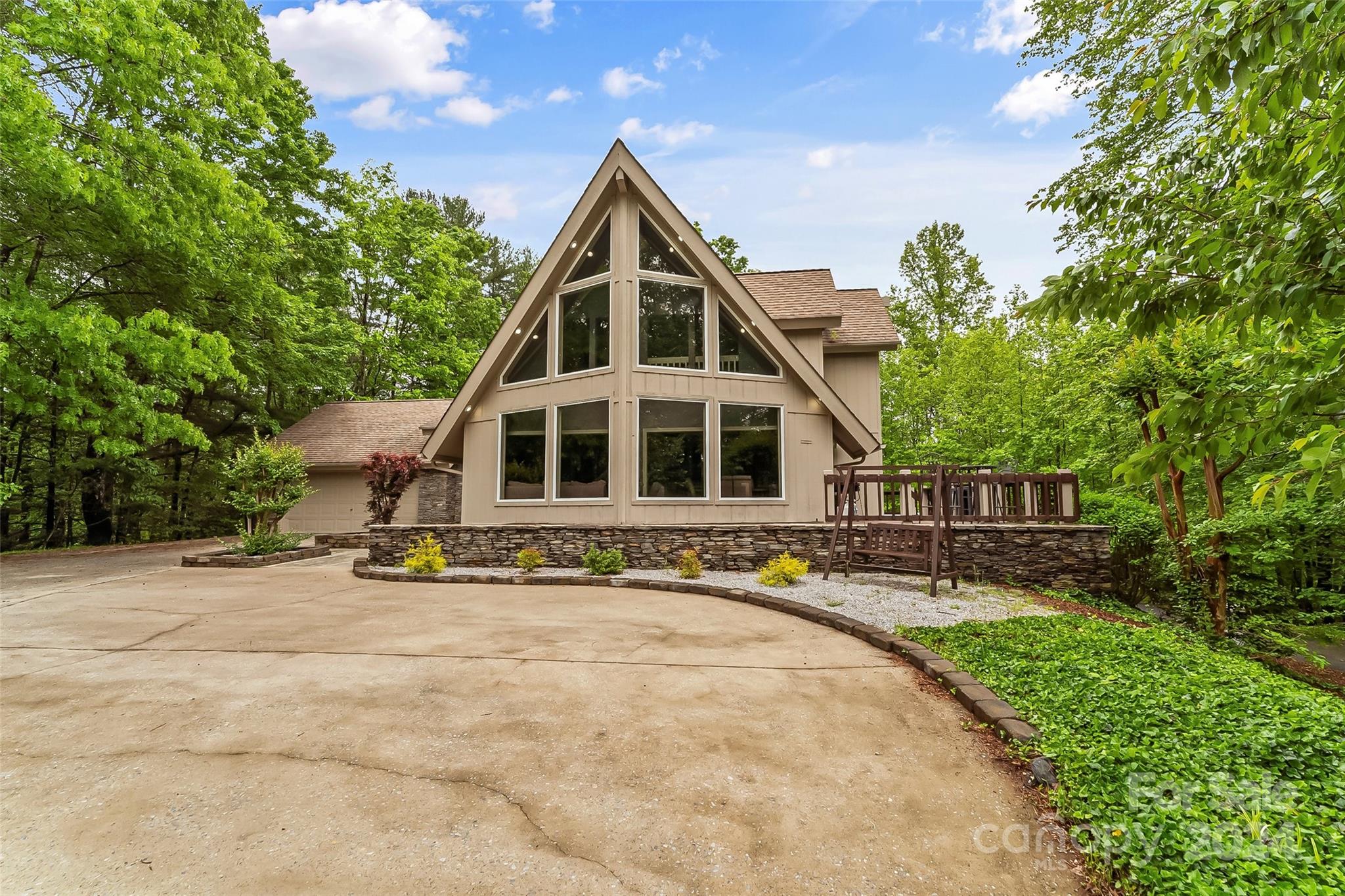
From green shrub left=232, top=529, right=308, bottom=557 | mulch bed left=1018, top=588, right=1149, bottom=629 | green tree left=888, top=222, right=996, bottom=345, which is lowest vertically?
mulch bed left=1018, top=588, right=1149, bottom=629

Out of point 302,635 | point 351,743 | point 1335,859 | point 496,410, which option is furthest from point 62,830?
point 496,410

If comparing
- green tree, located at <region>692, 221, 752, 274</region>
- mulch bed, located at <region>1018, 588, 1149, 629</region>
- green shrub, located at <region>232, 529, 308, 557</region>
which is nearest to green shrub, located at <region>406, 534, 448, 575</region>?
green shrub, located at <region>232, 529, 308, 557</region>

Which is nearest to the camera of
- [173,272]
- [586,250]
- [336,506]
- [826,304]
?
[586,250]

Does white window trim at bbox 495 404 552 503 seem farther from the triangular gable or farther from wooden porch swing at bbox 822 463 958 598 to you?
wooden porch swing at bbox 822 463 958 598

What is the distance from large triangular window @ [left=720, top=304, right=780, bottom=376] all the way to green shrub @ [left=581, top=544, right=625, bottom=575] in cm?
397

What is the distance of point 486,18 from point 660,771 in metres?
15.3

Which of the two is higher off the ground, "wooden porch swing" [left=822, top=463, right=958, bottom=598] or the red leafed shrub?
the red leafed shrub

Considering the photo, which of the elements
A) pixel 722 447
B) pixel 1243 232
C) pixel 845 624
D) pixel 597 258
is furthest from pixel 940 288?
pixel 1243 232

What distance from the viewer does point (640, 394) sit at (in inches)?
394

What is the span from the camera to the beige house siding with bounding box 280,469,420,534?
17281 mm

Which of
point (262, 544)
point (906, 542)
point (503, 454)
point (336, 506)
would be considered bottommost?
point (262, 544)

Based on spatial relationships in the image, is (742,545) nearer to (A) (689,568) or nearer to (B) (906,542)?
(A) (689,568)

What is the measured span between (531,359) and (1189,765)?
409 inches

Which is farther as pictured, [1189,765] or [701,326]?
[701,326]
